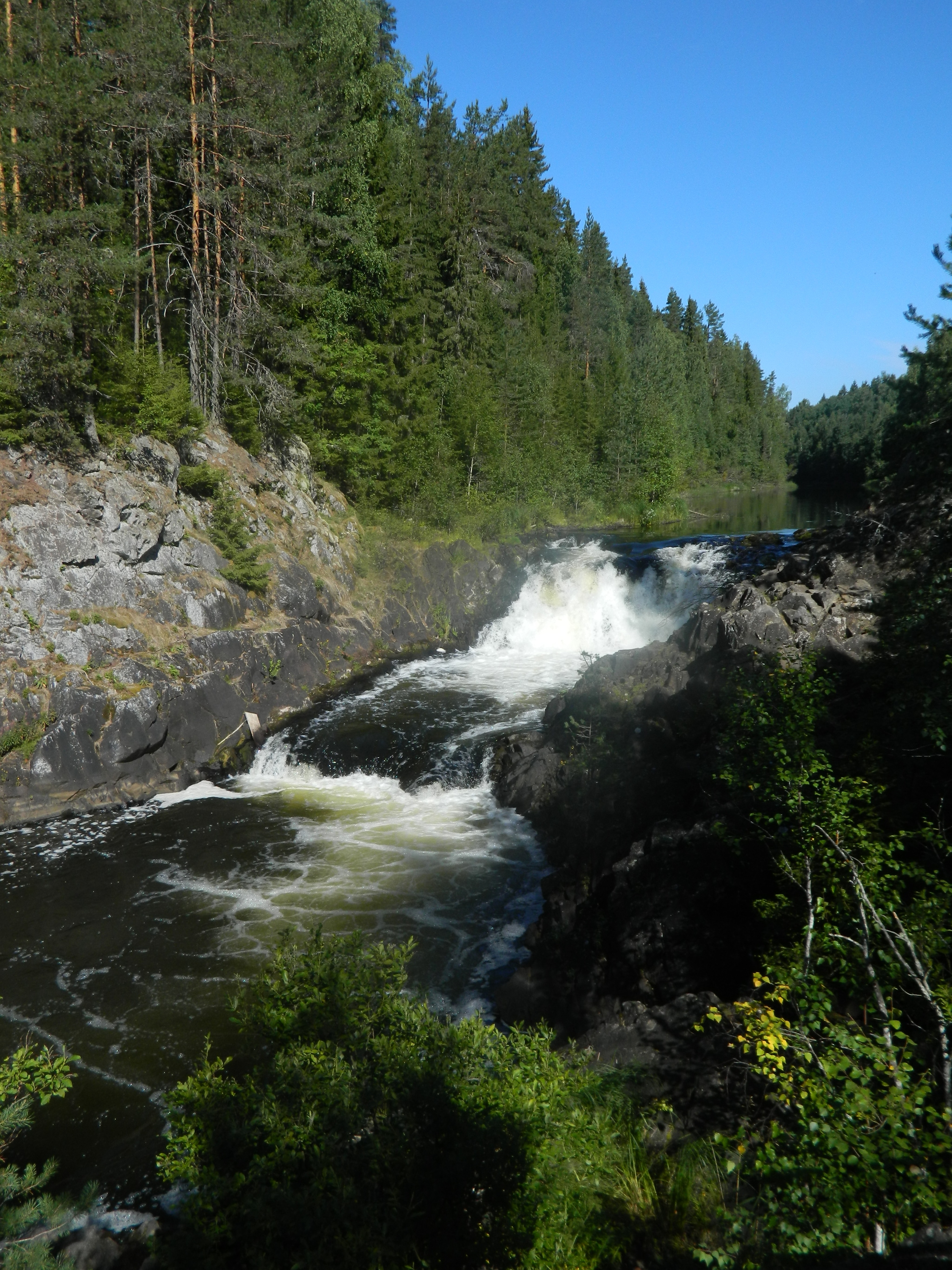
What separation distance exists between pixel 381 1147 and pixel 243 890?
27.9ft

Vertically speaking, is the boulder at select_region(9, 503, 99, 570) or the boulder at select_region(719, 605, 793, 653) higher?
the boulder at select_region(9, 503, 99, 570)

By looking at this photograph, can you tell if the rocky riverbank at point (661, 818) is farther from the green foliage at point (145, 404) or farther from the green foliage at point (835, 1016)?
the green foliage at point (145, 404)

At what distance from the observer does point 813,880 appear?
537cm

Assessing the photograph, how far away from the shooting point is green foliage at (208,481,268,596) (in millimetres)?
18250

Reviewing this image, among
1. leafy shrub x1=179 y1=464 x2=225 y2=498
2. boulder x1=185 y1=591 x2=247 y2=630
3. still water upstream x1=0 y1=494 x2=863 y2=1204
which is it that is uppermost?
leafy shrub x1=179 y1=464 x2=225 y2=498

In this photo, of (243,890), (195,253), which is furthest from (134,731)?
(195,253)

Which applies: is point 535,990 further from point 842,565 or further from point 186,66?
point 186,66

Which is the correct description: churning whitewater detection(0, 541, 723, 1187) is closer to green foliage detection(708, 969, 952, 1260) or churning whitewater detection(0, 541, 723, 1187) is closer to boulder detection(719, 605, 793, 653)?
boulder detection(719, 605, 793, 653)

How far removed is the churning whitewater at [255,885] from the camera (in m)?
8.40

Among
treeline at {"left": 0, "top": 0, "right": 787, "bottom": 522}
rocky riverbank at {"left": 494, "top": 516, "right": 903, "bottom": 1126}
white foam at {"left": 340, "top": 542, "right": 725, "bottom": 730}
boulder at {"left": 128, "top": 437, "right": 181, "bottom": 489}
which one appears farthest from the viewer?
white foam at {"left": 340, "top": 542, "right": 725, "bottom": 730}

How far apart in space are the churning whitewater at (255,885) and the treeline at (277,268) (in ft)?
29.9

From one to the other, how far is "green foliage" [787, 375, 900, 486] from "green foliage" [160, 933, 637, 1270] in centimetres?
5606

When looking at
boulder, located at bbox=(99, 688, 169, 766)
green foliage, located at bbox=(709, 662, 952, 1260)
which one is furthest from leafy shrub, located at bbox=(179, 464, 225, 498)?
green foliage, located at bbox=(709, 662, 952, 1260)

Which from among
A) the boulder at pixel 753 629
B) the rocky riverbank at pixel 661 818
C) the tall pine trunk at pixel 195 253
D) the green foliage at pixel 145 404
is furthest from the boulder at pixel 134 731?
the boulder at pixel 753 629
